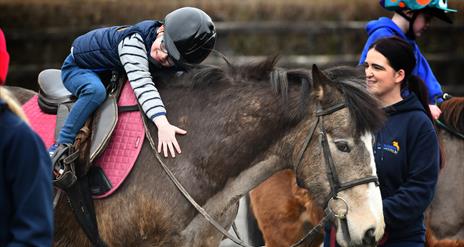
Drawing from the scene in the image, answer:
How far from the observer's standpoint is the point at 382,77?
5066 mm

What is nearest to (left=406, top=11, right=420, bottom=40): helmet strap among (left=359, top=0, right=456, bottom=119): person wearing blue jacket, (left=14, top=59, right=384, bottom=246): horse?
(left=359, top=0, right=456, bottom=119): person wearing blue jacket

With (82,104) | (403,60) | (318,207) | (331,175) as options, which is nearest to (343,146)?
(331,175)

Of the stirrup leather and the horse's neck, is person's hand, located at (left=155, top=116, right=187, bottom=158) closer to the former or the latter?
the horse's neck

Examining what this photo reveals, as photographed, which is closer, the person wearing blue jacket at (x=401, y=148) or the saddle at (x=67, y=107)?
the saddle at (x=67, y=107)

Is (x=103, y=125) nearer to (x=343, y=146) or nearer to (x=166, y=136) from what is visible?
(x=166, y=136)

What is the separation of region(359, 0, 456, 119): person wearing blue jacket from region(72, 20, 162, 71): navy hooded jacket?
81.6 inches

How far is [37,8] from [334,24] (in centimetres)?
430

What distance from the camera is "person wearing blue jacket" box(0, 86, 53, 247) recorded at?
9.36ft

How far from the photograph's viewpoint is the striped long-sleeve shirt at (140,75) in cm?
459

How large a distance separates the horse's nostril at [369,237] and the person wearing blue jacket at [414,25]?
210 centimetres

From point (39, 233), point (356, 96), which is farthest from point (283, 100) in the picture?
point (39, 233)

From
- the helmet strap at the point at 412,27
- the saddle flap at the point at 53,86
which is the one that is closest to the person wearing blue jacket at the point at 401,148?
the helmet strap at the point at 412,27

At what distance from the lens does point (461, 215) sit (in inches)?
255

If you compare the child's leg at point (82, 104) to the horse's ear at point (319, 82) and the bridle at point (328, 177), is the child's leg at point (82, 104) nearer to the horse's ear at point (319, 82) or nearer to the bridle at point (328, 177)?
the bridle at point (328, 177)
